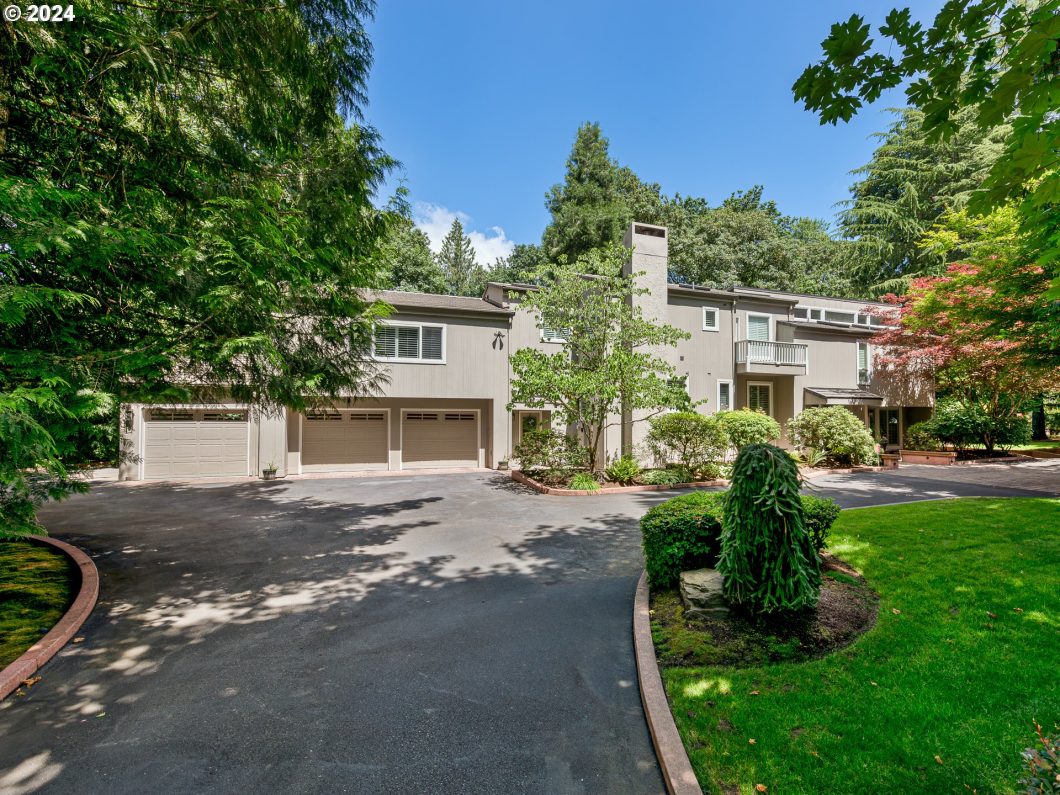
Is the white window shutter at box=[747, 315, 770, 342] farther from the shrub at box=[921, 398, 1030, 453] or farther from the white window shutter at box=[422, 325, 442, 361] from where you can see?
the white window shutter at box=[422, 325, 442, 361]

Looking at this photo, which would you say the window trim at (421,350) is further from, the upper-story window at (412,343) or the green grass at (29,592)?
the green grass at (29,592)

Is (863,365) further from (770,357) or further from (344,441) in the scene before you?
(344,441)

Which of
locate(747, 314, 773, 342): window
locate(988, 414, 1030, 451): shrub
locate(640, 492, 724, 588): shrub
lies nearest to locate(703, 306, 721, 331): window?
locate(747, 314, 773, 342): window

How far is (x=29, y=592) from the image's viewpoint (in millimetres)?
5785

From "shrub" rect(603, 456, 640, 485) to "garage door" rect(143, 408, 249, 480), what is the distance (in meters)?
11.8

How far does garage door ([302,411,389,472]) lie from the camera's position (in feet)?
56.4

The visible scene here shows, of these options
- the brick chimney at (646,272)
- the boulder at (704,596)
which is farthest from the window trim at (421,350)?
the boulder at (704,596)

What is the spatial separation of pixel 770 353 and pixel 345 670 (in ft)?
66.3

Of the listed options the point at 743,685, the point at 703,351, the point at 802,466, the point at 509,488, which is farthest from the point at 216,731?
the point at 703,351

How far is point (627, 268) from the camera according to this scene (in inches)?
609

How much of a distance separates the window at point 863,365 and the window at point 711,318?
7.84 m

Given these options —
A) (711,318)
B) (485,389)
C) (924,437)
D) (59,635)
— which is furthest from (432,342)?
(924,437)

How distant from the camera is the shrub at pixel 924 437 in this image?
19.8 meters

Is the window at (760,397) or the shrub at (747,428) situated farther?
the window at (760,397)
